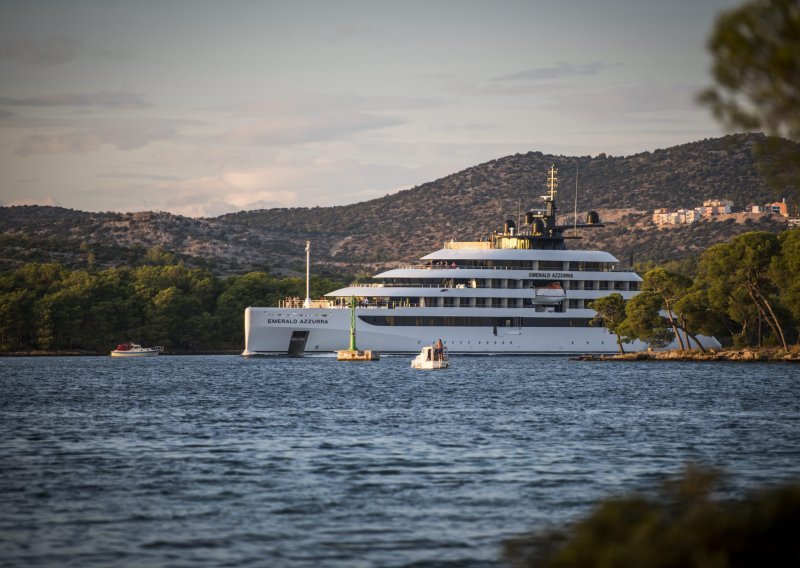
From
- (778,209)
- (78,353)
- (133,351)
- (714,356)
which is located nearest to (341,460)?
(714,356)

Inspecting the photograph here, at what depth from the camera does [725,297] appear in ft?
285

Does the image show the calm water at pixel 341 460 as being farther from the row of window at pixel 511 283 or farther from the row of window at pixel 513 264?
the row of window at pixel 513 264

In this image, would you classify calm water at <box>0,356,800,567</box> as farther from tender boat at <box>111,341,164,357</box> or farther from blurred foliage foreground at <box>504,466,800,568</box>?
tender boat at <box>111,341,164,357</box>

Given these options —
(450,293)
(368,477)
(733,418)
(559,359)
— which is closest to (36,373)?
(450,293)

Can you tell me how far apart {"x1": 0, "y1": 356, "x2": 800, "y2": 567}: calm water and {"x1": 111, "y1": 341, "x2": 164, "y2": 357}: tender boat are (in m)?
39.9

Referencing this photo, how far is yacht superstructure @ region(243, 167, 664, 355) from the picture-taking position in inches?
3644

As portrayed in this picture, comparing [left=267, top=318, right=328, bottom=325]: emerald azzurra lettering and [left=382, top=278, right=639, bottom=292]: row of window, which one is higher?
[left=382, top=278, right=639, bottom=292]: row of window

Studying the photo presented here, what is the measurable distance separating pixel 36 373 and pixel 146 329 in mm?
33842

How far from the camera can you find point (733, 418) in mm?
43656

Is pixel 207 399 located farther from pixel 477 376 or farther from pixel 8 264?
pixel 8 264

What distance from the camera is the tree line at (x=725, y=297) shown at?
83.5 metres

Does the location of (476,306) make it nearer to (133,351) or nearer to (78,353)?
(133,351)

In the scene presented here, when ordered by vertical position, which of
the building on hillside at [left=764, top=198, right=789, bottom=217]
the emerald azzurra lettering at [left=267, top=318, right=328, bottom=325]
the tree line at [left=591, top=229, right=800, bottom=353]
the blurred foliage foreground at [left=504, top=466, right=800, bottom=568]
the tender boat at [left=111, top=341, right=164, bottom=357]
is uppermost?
the building on hillside at [left=764, top=198, right=789, bottom=217]

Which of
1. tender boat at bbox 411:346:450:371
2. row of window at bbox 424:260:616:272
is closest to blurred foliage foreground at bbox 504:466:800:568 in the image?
tender boat at bbox 411:346:450:371
